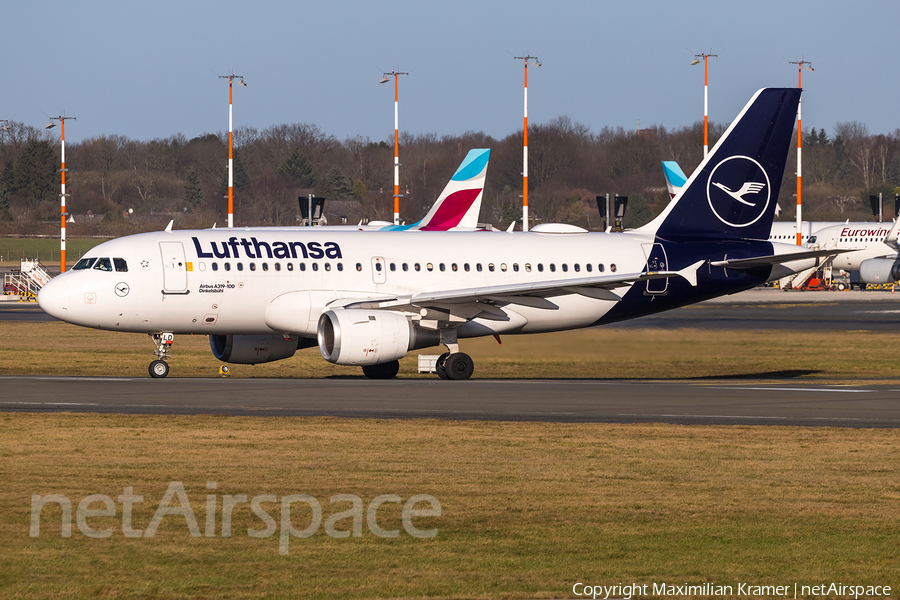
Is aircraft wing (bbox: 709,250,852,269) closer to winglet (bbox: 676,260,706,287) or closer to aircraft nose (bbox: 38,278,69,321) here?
winglet (bbox: 676,260,706,287)

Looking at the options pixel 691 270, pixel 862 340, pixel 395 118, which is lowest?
pixel 862 340

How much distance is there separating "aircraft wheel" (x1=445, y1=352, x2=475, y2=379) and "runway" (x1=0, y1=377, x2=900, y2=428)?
72 cm

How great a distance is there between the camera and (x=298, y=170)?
185m

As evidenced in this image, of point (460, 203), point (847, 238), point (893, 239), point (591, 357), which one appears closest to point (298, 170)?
point (847, 238)

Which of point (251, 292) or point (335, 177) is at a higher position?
point (335, 177)

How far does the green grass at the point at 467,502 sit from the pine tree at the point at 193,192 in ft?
539

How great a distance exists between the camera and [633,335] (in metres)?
35.2

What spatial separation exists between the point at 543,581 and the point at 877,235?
280ft

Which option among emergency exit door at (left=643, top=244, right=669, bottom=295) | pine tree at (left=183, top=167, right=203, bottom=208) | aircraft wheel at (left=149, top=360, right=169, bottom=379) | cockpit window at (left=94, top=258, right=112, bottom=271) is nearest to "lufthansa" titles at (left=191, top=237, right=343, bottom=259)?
cockpit window at (left=94, top=258, right=112, bottom=271)

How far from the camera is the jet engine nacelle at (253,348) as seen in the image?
3303 cm

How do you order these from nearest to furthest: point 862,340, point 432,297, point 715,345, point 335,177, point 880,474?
point 880,474 < point 432,297 < point 715,345 < point 862,340 < point 335,177

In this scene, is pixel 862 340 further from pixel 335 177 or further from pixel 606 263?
pixel 335 177

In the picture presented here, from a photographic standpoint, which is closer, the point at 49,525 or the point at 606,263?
the point at 49,525

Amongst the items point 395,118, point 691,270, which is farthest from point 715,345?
point 395,118
